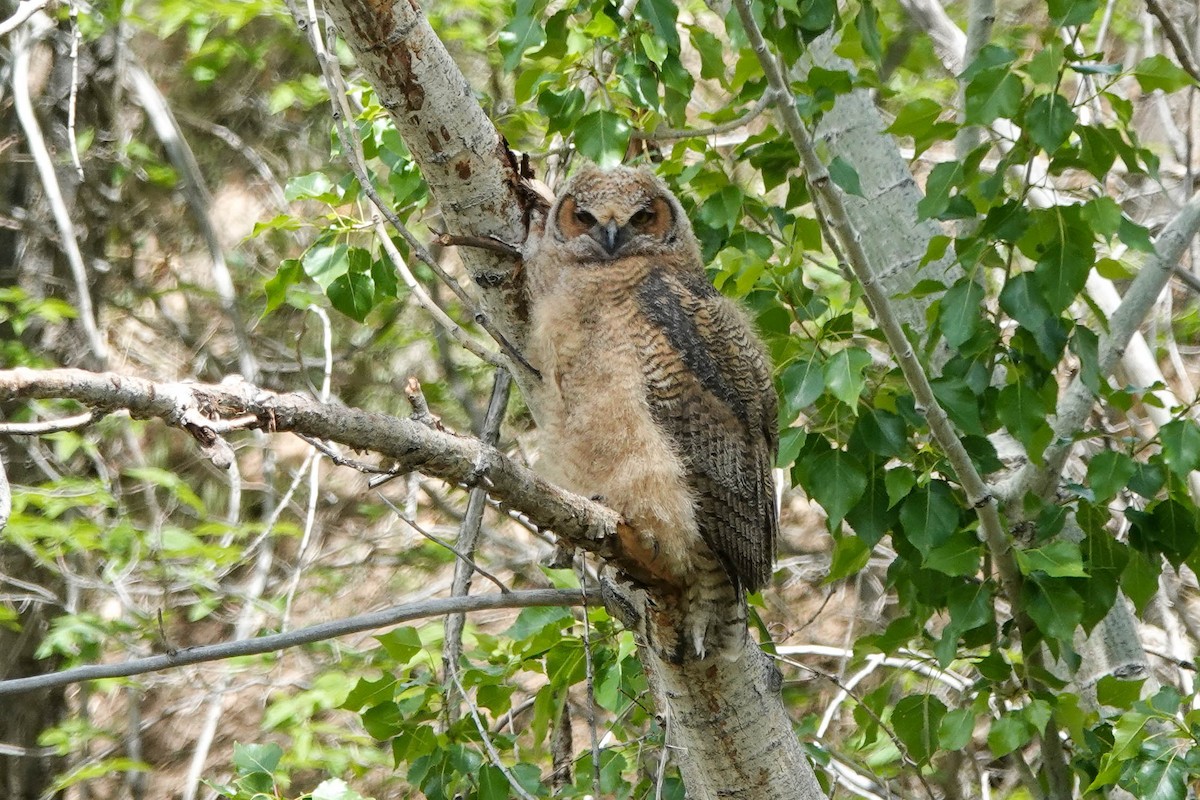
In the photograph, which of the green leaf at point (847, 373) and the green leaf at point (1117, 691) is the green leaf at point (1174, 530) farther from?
the green leaf at point (847, 373)

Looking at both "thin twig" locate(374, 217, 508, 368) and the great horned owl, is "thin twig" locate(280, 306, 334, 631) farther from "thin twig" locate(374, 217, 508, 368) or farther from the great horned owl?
the great horned owl

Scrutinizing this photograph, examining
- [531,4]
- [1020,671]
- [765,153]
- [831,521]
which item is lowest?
[1020,671]

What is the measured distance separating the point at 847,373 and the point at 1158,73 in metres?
0.89

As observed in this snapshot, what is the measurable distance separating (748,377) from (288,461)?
157 inches

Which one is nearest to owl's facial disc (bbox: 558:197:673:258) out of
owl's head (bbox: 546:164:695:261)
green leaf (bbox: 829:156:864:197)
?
owl's head (bbox: 546:164:695:261)

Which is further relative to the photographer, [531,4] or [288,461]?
[288,461]

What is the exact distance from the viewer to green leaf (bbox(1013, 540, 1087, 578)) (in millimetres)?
2533

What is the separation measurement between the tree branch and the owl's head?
902mm

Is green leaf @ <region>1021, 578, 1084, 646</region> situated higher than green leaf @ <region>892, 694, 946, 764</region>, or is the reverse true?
green leaf @ <region>1021, 578, 1084, 646</region>

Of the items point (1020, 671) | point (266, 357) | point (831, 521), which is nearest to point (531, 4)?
point (831, 521)

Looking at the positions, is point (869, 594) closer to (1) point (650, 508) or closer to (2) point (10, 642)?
(1) point (650, 508)

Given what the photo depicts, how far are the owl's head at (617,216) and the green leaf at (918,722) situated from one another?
1321mm

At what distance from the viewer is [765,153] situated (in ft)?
9.76

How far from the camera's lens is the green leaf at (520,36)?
2697 millimetres
